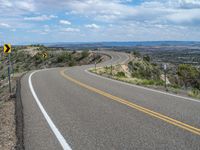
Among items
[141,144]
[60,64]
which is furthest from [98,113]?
[60,64]

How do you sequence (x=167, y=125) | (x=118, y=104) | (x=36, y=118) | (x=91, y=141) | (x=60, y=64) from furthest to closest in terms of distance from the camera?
(x=60, y=64) < (x=118, y=104) < (x=36, y=118) < (x=167, y=125) < (x=91, y=141)

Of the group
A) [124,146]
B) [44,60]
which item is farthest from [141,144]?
[44,60]

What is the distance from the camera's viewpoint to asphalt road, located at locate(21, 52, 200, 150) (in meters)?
7.41

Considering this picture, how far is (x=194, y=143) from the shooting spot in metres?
7.18

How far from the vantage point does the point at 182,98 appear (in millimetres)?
14133

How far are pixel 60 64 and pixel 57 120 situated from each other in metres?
57.1

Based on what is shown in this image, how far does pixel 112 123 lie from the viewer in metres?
9.38

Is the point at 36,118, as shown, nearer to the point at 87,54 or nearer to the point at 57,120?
the point at 57,120

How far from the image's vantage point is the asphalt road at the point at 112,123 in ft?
24.3

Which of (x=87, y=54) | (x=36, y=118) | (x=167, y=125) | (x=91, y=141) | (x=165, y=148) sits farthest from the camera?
(x=87, y=54)

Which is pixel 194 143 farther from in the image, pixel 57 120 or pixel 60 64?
pixel 60 64

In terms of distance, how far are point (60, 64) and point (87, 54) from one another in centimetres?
727

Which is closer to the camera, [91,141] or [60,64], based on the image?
[91,141]

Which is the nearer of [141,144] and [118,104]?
[141,144]
